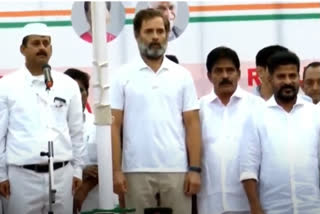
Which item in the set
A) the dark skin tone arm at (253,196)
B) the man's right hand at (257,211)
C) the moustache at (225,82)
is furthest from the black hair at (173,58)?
the man's right hand at (257,211)

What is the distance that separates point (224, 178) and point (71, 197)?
84cm

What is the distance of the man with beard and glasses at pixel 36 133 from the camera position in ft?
19.2

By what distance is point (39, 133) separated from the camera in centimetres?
584

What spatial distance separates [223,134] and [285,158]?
1.34ft

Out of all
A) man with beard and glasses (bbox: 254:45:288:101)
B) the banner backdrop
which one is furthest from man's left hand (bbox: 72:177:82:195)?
man with beard and glasses (bbox: 254:45:288:101)

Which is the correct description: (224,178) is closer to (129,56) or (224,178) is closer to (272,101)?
(272,101)

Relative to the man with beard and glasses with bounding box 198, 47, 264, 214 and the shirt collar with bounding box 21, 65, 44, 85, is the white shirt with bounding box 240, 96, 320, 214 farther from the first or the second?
the shirt collar with bounding box 21, 65, 44, 85

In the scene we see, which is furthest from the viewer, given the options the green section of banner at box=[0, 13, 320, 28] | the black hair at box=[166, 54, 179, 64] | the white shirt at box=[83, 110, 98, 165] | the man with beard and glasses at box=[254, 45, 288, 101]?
the green section of banner at box=[0, 13, 320, 28]

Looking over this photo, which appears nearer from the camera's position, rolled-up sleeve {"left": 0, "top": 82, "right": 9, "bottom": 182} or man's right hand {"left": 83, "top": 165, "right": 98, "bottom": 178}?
rolled-up sleeve {"left": 0, "top": 82, "right": 9, "bottom": 182}

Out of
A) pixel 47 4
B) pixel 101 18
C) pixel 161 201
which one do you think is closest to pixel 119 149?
pixel 161 201

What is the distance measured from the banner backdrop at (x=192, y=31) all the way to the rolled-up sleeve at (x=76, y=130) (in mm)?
643

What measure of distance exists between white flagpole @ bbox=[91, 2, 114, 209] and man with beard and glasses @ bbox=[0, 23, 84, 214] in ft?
2.10

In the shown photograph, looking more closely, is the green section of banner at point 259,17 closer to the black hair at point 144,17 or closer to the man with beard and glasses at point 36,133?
Answer: the black hair at point 144,17

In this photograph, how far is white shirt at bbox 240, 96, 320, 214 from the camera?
558cm
